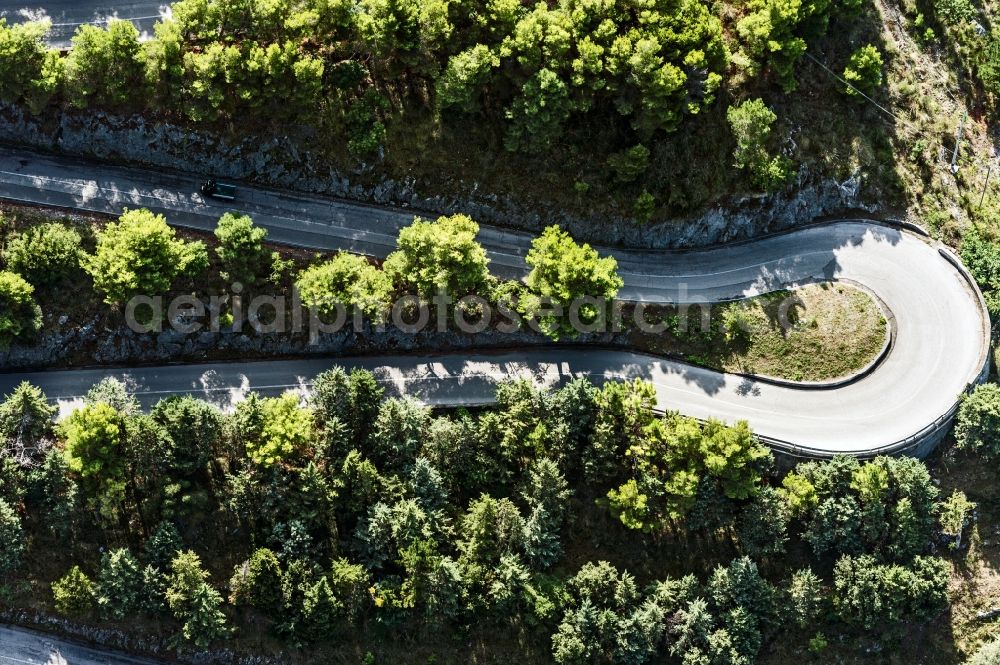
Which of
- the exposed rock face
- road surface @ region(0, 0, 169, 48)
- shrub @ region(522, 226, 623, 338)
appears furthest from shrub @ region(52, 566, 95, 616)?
road surface @ region(0, 0, 169, 48)

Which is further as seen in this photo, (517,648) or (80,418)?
(517,648)

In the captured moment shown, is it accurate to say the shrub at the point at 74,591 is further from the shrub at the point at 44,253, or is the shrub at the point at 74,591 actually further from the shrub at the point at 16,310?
the shrub at the point at 44,253

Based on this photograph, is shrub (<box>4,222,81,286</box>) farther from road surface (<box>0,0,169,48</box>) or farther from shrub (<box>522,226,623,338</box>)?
shrub (<box>522,226,623,338</box>)

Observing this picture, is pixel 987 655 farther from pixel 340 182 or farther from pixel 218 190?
pixel 218 190

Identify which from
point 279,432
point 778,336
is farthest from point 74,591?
point 778,336

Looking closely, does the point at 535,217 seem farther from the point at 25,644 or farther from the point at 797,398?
the point at 25,644

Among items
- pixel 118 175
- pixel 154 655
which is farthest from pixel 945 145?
pixel 154 655
